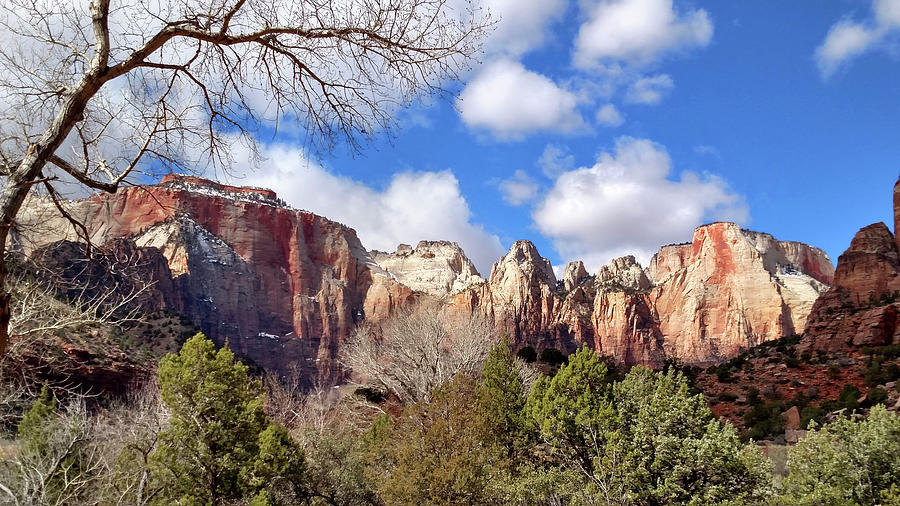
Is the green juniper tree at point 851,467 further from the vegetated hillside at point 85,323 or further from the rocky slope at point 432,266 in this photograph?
the rocky slope at point 432,266

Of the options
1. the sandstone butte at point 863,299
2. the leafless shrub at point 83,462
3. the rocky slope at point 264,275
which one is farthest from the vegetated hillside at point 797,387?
the rocky slope at point 264,275

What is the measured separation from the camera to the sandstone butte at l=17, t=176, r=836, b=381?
313 feet

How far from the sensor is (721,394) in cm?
3916

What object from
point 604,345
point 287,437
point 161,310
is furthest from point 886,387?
point 161,310

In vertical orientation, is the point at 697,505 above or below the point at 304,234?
below

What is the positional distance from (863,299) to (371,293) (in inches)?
3067

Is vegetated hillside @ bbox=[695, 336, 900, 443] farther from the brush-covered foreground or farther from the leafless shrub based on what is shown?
the leafless shrub

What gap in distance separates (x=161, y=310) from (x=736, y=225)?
95877 millimetres

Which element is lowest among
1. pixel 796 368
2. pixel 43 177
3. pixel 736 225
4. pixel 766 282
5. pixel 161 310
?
pixel 43 177

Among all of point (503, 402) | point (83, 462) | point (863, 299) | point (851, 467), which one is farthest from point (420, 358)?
point (863, 299)

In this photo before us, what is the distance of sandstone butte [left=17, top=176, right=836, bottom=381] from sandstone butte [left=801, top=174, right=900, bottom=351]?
38.6m

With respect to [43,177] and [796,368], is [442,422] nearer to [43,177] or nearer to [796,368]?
[43,177]

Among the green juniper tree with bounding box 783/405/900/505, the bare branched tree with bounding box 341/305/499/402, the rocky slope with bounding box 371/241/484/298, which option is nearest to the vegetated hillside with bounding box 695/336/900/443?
the bare branched tree with bounding box 341/305/499/402

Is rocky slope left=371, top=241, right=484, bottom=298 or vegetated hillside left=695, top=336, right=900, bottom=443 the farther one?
rocky slope left=371, top=241, right=484, bottom=298
